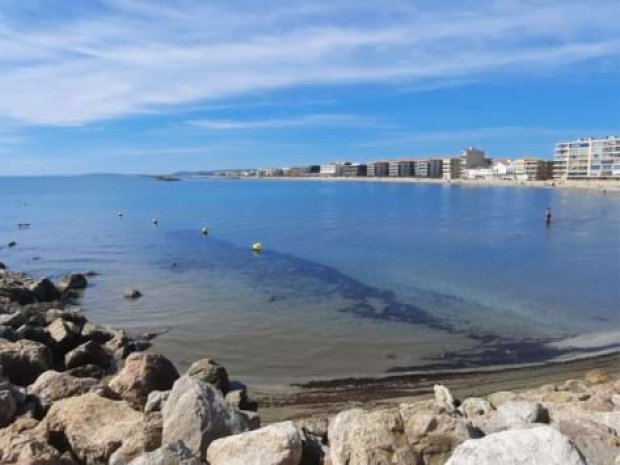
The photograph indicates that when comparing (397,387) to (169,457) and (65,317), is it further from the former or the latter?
(65,317)

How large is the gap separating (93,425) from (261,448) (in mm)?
3214

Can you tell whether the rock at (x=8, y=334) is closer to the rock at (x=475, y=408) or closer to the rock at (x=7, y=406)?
the rock at (x=7, y=406)

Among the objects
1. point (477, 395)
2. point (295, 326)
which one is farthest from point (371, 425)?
point (295, 326)

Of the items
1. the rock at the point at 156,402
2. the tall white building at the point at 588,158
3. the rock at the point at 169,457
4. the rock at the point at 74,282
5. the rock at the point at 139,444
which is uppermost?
the tall white building at the point at 588,158

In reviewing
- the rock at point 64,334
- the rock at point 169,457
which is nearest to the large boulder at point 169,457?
the rock at point 169,457

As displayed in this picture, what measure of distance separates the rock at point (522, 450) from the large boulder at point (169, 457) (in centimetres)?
312

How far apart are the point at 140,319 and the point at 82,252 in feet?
81.4

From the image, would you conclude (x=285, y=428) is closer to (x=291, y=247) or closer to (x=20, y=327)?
(x=20, y=327)

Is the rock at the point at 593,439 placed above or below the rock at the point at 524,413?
above

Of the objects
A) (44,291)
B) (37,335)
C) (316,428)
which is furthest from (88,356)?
(44,291)

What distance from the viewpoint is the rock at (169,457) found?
22.4 feet

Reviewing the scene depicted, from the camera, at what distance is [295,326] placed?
22656 mm

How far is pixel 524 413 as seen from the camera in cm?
933

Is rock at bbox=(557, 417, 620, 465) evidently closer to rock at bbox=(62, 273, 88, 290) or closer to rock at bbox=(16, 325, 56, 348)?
rock at bbox=(16, 325, 56, 348)
